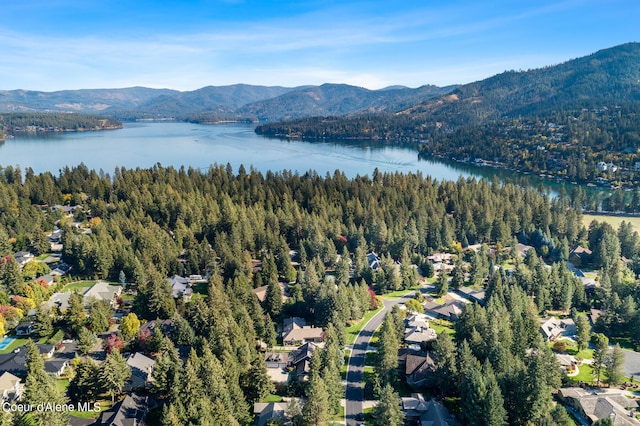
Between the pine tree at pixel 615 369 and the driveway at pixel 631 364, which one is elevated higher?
the pine tree at pixel 615 369

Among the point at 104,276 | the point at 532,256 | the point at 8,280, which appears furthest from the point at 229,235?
the point at 532,256

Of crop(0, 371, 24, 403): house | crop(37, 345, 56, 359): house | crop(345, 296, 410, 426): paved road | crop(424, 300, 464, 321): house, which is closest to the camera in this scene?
crop(0, 371, 24, 403): house

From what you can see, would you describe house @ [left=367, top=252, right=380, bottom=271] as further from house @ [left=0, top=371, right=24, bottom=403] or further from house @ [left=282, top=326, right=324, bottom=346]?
house @ [left=0, top=371, right=24, bottom=403]

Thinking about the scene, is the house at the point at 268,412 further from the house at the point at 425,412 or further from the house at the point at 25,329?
the house at the point at 25,329

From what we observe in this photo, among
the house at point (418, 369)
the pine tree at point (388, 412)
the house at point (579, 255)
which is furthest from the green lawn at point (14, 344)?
the house at point (579, 255)

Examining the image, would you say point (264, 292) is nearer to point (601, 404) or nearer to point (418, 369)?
point (418, 369)

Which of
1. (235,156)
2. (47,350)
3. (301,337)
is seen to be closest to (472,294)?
(301,337)

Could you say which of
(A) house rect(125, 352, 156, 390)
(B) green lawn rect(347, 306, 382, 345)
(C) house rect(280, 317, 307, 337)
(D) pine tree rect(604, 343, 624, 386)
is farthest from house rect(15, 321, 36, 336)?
(D) pine tree rect(604, 343, 624, 386)
